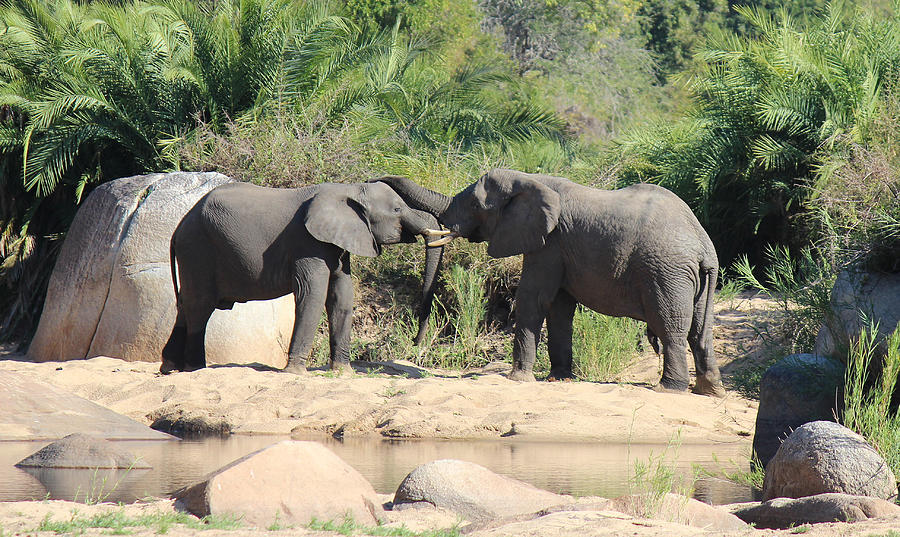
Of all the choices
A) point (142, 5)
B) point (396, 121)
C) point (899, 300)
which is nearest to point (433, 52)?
point (396, 121)

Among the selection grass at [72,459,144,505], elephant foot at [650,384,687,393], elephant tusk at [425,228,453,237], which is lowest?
grass at [72,459,144,505]

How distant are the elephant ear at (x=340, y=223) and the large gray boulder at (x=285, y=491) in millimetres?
5179

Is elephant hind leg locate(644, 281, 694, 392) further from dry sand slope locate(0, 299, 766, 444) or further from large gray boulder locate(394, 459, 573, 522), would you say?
large gray boulder locate(394, 459, 573, 522)

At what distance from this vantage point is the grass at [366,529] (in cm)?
460

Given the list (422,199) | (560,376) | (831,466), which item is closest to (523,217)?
(422,199)

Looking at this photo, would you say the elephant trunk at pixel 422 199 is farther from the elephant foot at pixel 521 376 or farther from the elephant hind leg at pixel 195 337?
the elephant hind leg at pixel 195 337

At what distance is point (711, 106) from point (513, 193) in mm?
5476

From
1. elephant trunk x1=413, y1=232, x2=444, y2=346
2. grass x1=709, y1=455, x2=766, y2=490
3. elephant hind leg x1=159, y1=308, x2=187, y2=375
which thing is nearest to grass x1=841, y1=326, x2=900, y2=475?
grass x1=709, y1=455, x2=766, y2=490

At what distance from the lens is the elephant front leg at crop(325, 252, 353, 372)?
35.2 feet

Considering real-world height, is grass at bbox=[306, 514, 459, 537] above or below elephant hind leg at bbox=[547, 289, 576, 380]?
below

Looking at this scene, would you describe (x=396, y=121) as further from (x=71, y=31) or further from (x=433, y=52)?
(x=71, y=31)

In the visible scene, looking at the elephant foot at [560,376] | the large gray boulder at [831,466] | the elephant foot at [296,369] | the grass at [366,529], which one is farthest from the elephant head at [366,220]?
the grass at [366,529]

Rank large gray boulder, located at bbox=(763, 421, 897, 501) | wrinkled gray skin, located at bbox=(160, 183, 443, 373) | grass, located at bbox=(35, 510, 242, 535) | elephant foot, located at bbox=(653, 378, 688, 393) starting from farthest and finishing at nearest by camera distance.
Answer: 1. wrinkled gray skin, located at bbox=(160, 183, 443, 373)
2. elephant foot, located at bbox=(653, 378, 688, 393)
3. large gray boulder, located at bbox=(763, 421, 897, 501)
4. grass, located at bbox=(35, 510, 242, 535)

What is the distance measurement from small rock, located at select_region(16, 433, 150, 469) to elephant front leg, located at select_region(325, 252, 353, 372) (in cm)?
404
